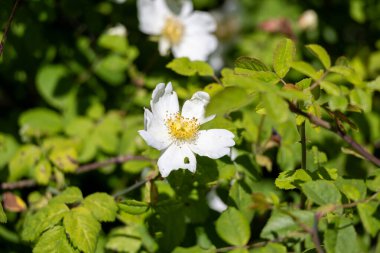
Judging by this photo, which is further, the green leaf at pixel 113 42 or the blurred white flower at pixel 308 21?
the blurred white flower at pixel 308 21

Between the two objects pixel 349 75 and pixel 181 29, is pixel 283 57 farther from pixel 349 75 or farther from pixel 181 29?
pixel 181 29

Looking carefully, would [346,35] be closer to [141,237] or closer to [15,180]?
[141,237]

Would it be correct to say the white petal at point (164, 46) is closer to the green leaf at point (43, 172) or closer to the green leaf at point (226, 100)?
the green leaf at point (43, 172)

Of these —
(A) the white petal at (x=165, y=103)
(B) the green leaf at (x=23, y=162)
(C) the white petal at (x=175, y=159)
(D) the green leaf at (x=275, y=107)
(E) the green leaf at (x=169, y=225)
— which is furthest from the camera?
(B) the green leaf at (x=23, y=162)

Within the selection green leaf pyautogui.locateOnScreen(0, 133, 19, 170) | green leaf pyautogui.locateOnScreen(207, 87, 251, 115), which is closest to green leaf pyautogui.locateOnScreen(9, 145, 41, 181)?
green leaf pyautogui.locateOnScreen(0, 133, 19, 170)

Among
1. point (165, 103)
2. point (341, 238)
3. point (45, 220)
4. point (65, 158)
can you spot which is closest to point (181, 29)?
point (65, 158)

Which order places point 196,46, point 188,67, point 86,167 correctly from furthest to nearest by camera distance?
1. point 196,46
2. point 86,167
3. point 188,67

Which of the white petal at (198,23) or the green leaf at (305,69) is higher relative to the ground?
the green leaf at (305,69)

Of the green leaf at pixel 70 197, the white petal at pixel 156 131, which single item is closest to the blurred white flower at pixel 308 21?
the white petal at pixel 156 131
